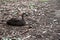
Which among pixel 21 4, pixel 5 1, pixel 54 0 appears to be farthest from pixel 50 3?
pixel 5 1

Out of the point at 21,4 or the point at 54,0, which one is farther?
the point at 54,0

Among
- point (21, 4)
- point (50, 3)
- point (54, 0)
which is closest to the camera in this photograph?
point (21, 4)

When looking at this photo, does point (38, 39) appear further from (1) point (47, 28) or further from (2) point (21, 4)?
(2) point (21, 4)

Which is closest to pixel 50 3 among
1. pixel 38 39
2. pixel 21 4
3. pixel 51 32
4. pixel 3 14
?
Answer: pixel 21 4

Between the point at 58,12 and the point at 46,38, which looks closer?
the point at 46,38

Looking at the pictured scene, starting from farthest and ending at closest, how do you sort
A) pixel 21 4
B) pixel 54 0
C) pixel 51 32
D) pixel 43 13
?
pixel 54 0 < pixel 21 4 < pixel 43 13 < pixel 51 32

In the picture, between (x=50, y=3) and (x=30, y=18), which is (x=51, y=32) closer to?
(x=30, y=18)

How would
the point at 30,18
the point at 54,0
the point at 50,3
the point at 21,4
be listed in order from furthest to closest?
1. the point at 54,0
2. the point at 50,3
3. the point at 21,4
4. the point at 30,18
